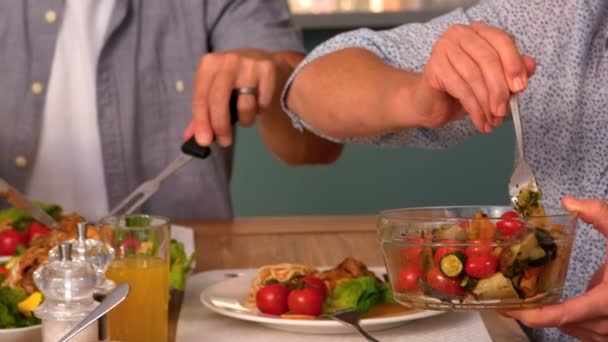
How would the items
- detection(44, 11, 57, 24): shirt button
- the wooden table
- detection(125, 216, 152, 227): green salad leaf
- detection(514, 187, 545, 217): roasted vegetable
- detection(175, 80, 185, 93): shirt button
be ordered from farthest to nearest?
detection(175, 80, 185, 93): shirt button < detection(44, 11, 57, 24): shirt button < the wooden table < detection(125, 216, 152, 227): green salad leaf < detection(514, 187, 545, 217): roasted vegetable

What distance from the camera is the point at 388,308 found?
53.2 inches

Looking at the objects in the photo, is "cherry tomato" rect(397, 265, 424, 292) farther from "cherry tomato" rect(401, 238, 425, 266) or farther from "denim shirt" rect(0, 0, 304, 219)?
"denim shirt" rect(0, 0, 304, 219)

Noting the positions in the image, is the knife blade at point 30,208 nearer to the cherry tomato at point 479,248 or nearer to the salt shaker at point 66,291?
the salt shaker at point 66,291

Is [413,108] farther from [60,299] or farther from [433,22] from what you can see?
[60,299]

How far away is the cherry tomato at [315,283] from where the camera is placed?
134 centimetres

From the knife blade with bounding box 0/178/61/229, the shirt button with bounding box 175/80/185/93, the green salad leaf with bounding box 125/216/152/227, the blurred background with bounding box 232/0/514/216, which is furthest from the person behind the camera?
the blurred background with bounding box 232/0/514/216

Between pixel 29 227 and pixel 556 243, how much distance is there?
40.3 inches

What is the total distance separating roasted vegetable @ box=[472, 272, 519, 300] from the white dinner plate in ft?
0.85

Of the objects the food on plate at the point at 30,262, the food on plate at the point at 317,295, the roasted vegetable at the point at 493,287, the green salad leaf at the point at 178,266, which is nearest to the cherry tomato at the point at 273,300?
the food on plate at the point at 317,295

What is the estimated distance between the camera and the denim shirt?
2.25 metres

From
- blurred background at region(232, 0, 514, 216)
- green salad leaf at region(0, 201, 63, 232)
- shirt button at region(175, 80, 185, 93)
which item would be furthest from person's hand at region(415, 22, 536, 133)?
blurred background at region(232, 0, 514, 216)

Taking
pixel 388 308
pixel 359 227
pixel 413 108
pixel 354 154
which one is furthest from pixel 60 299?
pixel 354 154

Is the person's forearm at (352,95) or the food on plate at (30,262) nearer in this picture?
the food on plate at (30,262)

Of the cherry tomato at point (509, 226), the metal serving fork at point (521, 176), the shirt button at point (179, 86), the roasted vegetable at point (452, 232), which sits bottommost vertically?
the roasted vegetable at point (452, 232)
